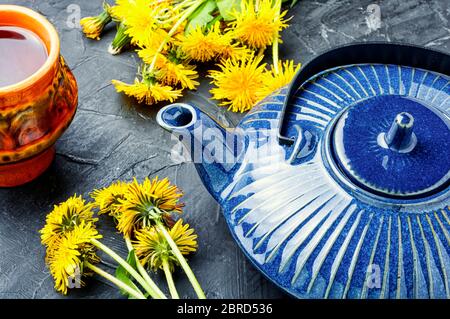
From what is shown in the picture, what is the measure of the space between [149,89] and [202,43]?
0.41 feet

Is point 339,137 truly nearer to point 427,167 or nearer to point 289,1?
point 427,167

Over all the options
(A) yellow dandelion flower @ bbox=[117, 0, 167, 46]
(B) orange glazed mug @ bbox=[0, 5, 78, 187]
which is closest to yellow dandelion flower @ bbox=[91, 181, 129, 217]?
(B) orange glazed mug @ bbox=[0, 5, 78, 187]

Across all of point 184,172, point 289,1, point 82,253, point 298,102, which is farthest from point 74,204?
point 289,1

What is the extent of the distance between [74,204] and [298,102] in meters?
0.35

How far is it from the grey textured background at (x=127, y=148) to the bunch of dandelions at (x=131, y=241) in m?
0.04

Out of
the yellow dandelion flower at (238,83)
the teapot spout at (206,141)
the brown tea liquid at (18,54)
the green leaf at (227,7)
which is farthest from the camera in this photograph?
the green leaf at (227,7)

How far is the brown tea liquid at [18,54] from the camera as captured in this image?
0.97 meters

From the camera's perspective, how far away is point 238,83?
1124mm

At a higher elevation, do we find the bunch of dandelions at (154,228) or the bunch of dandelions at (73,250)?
the bunch of dandelions at (154,228)

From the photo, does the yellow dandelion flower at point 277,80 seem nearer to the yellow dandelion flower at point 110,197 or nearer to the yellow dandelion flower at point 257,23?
the yellow dandelion flower at point 257,23

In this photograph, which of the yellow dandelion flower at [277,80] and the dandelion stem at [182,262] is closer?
the dandelion stem at [182,262]

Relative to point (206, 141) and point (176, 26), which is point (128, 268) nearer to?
point (206, 141)

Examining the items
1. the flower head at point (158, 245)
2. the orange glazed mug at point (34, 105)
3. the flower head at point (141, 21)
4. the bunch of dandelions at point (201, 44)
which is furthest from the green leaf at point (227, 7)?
the flower head at point (158, 245)

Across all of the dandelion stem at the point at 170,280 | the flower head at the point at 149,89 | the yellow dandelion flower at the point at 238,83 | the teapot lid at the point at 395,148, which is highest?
the teapot lid at the point at 395,148
